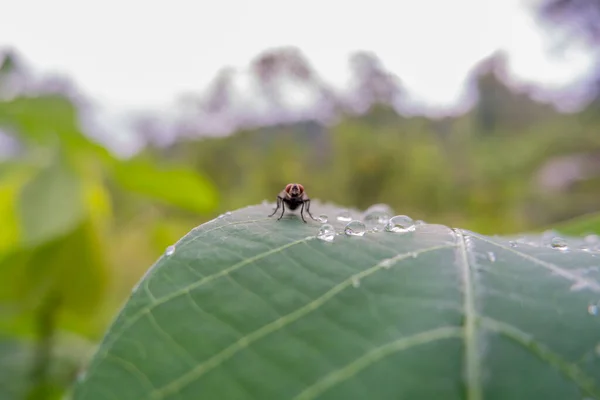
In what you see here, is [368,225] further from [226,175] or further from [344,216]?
[226,175]

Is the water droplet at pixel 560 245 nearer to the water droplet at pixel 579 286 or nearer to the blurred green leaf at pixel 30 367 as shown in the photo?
the water droplet at pixel 579 286

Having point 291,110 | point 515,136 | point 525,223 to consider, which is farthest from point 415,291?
point 515,136

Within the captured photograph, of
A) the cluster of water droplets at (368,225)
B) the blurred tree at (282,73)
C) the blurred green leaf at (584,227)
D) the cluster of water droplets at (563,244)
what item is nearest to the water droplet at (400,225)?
the cluster of water droplets at (368,225)

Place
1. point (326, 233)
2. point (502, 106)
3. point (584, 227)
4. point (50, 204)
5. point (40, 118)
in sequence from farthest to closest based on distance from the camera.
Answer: point (502, 106) < point (40, 118) < point (50, 204) < point (584, 227) < point (326, 233)

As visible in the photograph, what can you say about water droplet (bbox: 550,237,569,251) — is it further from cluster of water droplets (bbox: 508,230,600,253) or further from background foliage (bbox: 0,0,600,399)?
background foliage (bbox: 0,0,600,399)

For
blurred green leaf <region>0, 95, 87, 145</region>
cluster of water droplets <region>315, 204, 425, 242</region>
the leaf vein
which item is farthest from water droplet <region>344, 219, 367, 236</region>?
blurred green leaf <region>0, 95, 87, 145</region>

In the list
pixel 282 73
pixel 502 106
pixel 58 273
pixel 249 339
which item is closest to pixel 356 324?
pixel 249 339
